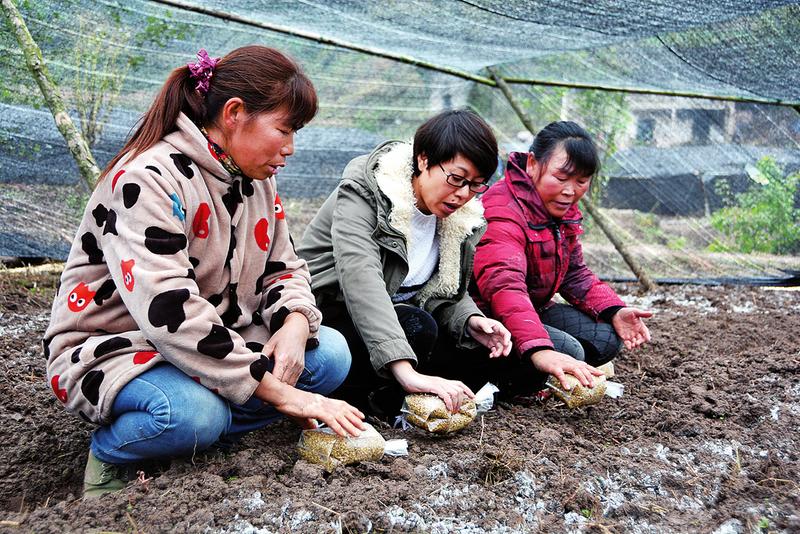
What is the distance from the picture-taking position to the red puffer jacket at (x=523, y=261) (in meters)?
2.66

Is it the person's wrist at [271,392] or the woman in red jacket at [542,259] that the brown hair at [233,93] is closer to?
the person's wrist at [271,392]

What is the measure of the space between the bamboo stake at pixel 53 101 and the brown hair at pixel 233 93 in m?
1.48

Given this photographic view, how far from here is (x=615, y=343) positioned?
304cm

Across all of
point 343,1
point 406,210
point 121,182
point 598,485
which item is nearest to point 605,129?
point 343,1

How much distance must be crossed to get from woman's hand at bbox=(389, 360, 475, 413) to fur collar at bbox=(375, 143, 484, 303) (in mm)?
454

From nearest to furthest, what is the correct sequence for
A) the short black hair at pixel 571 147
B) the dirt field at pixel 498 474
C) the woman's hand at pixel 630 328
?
1. the dirt field at pixel 498 474
2. the short black hair at pixel 571 147
3. the woman's hand at pixel 630 328

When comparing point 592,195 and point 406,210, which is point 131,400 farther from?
point 592,195

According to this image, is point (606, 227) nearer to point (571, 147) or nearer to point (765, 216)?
point (765, 216)

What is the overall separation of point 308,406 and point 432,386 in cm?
47

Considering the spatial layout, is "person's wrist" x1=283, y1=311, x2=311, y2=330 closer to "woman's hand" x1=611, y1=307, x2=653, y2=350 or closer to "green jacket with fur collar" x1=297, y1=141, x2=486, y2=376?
"green jacket with fur collar" x1=297, y1=141, x2=486, y2=376

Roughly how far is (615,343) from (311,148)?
2974 mm

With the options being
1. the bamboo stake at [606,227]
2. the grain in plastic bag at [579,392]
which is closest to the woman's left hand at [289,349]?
the grain in plastic bag at [579,392]

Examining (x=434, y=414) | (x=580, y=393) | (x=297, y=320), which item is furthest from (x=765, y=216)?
(x=297, y=320)

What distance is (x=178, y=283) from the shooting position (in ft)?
6.00
